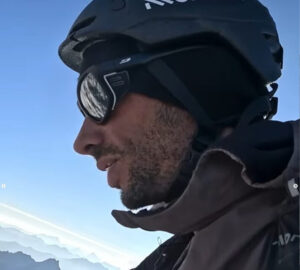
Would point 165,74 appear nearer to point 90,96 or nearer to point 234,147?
point 90,96

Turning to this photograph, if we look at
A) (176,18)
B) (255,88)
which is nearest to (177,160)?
(255,88)

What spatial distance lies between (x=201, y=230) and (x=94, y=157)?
0.89 metres

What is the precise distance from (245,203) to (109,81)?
1094mm

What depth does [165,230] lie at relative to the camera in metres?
1.64

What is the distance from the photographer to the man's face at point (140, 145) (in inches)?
78.0

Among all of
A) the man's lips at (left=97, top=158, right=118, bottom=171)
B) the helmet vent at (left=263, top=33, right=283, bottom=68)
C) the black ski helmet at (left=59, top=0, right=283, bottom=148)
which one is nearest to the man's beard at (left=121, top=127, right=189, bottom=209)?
the man's lips at (left=97, top=158, right=118, bottom=171)

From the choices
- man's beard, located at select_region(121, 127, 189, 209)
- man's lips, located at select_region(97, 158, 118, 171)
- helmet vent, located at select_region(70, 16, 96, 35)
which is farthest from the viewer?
helmet vent, located at select_region(70, 16, 96, 35)

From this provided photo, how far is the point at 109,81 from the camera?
87.6 inches

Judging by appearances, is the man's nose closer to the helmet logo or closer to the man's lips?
the man's lips

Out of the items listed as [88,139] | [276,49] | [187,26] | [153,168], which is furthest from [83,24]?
[276,49]

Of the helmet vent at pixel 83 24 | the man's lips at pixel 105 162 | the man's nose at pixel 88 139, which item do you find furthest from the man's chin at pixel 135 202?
the helmet vent at pixel 83 24

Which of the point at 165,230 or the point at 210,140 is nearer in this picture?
the point at 165,230

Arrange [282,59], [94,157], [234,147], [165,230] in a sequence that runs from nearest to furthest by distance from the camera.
A: [234,147], [165,230], [94,157], [282,59]

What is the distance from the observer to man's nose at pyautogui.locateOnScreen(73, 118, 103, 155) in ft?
7.13
